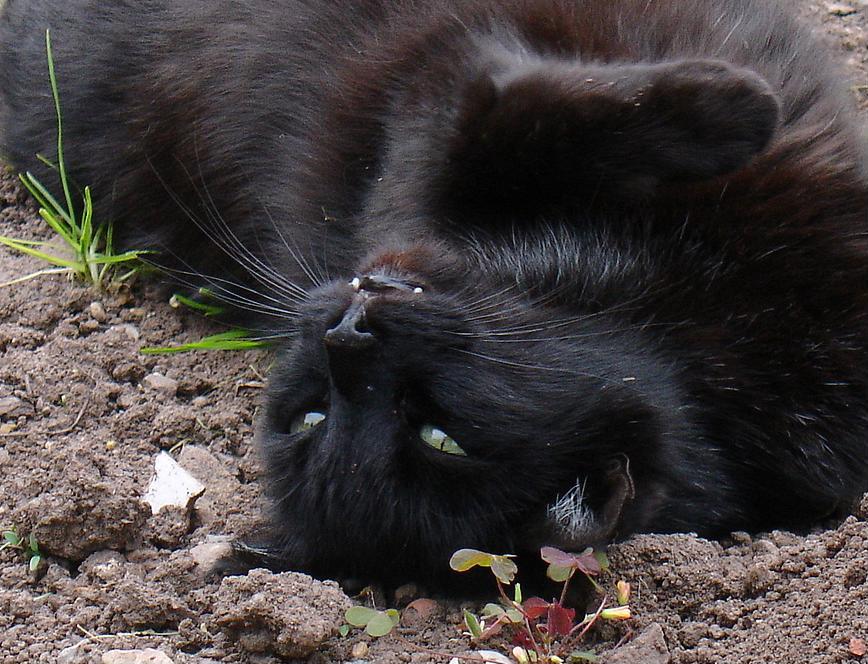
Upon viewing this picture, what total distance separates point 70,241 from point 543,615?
1754mm

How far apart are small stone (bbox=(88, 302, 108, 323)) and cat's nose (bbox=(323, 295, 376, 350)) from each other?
1.14 metres

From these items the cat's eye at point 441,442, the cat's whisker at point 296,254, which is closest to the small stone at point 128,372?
the cat's whisker at point 296,254

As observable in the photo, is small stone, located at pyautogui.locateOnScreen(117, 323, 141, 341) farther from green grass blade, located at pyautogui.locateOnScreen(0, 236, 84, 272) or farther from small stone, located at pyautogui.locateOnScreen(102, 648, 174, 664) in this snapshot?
small stone, located at pyautogui.locateOnScreen(102, 648, 174, 664)

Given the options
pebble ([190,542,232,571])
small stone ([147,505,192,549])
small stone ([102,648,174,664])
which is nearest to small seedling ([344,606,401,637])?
small stone ([102,648,174,664])

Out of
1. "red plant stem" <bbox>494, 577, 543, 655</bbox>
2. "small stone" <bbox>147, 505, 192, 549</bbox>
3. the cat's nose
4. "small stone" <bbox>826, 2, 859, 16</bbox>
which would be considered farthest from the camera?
"small stone" <bbox>826, 2, 859, 16</bbox>

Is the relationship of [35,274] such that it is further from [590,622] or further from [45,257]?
[590,622]

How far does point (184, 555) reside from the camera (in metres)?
2.30

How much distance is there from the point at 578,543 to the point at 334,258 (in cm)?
93

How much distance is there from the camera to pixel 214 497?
2.56 meters

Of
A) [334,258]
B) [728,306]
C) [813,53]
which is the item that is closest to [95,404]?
[334,258]

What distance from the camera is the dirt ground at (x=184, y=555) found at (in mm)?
1932

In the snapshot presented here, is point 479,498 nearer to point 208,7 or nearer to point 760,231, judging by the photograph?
point 760,231

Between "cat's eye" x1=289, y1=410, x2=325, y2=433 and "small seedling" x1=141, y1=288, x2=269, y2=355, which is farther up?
"cat's eye" x1=289, y1=410, x2=325, y2=433

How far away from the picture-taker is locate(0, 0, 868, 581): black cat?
2107 mm
